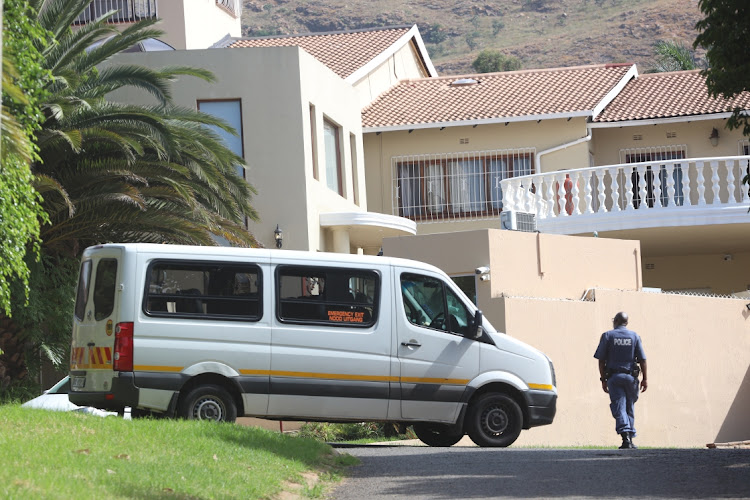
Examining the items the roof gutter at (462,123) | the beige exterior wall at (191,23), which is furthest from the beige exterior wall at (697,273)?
the beige exterior wall at (191,23)

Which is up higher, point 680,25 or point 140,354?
point 680,25

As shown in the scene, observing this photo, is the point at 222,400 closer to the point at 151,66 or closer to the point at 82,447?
the point at 82,447

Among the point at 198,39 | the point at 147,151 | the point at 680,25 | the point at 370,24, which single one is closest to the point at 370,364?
the point at 147,151

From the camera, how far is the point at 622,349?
14578 mm

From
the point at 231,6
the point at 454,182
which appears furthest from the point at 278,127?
the point at 231,6

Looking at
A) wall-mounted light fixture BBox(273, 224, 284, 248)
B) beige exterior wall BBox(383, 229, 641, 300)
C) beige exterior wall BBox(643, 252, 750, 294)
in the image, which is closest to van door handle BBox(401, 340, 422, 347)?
beige exterior wall BBox(383, 229, 641, 300)

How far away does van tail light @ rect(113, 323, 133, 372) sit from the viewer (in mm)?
12734

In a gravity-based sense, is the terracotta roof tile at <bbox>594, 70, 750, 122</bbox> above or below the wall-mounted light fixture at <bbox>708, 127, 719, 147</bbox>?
above

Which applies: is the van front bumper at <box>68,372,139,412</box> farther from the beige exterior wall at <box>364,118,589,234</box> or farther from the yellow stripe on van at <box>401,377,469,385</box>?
the beige exterior wall at <box>364,118,589,234</box>

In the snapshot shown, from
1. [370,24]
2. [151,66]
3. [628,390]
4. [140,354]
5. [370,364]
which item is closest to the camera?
[140,354]

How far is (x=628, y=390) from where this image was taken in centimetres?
1461

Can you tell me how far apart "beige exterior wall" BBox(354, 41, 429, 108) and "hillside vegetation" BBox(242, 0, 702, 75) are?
4341 centimetres

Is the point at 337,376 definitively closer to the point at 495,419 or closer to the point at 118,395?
the point at 495,419

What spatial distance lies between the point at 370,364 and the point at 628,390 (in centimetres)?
321
